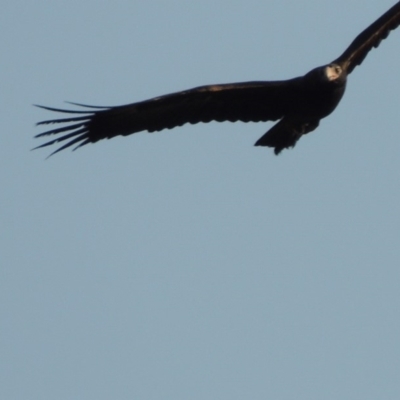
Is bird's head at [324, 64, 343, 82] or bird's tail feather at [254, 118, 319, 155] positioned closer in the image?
bird's head at [324, 64, 343, 82]

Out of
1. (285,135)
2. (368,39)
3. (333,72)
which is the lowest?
(285,135)

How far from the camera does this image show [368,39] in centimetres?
2055

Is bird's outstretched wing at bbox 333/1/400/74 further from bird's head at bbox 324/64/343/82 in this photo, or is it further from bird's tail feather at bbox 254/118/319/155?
bird's tail feather at bbox 254/118/319/155

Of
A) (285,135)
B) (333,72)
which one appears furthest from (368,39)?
Answer: (285,135)

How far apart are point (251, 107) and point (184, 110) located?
731 millimetres

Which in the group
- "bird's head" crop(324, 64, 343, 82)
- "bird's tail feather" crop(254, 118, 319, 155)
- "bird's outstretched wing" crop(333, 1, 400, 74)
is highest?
"bird's outstretched wing" crop(333, 1, 400, 74)

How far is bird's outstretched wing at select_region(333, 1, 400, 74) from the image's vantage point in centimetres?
2038

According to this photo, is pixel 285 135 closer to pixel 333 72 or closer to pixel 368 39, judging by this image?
pixel 333 72

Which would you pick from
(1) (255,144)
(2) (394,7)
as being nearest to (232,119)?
(1) (255,144)

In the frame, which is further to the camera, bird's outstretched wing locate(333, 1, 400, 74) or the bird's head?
bird's outstretched wing locate(333, 1, 400, 74)

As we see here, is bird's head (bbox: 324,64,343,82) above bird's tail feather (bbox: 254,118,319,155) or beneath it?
above

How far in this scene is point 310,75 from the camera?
20.1 meters

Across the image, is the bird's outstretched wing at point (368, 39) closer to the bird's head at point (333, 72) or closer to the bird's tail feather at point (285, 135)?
the bird's head at point (333, 72)

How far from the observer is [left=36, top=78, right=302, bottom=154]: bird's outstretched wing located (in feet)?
65.1
